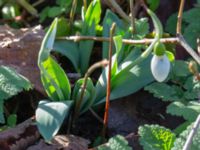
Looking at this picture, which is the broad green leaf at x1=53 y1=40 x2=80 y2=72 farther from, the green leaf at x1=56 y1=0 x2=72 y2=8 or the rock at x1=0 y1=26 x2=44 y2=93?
the green leaf at x1=56 y1=0 x2=72 y2=8

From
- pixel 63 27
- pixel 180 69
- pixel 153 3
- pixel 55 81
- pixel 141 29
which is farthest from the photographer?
pixel 153 3

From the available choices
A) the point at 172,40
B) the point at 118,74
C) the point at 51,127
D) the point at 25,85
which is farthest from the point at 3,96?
the point at 172,40

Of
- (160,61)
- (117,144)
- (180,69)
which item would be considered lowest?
(117,144)

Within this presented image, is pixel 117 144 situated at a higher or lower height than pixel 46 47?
lower

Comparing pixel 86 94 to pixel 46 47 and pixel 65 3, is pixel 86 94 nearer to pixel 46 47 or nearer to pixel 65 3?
pixel 46 47

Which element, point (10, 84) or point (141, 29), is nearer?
point (10, 84)

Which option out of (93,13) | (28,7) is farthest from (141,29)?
(28,7)
